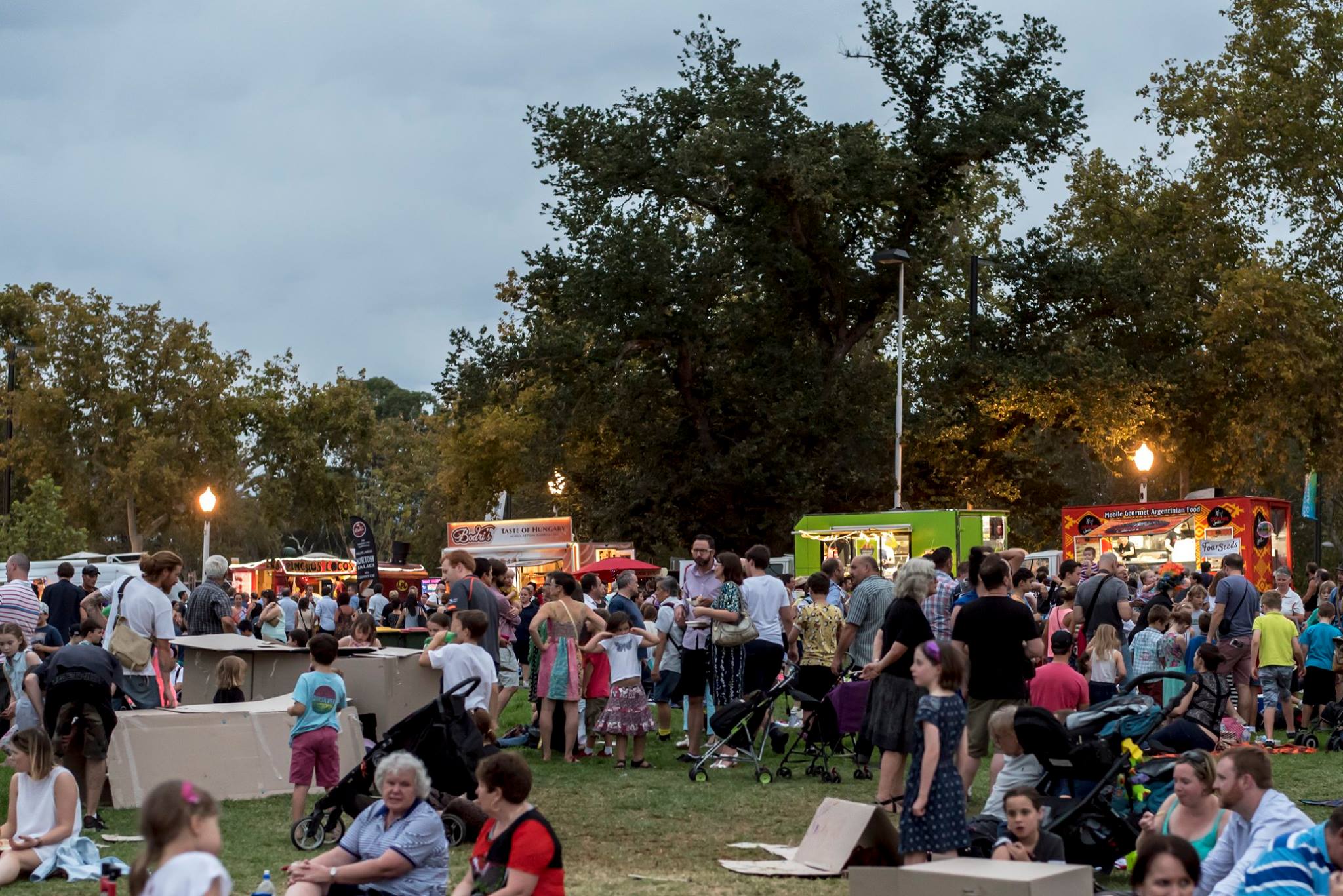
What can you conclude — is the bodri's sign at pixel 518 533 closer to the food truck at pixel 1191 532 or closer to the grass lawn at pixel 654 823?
the food truck at pixel 1191 532

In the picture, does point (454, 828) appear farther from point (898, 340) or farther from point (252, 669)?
point (898, 340)

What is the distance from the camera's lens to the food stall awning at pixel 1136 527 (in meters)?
26.5

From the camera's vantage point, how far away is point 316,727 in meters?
9.85

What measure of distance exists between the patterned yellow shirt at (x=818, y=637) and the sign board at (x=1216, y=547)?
14860 millimetres

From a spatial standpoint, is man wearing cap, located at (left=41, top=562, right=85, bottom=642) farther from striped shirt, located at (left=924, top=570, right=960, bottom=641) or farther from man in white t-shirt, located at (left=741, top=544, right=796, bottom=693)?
striped shirt, located at (left=924, top=570, right=960, bottom=641)

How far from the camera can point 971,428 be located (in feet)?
109

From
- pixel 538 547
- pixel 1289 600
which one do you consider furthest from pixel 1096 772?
pixel 538 547

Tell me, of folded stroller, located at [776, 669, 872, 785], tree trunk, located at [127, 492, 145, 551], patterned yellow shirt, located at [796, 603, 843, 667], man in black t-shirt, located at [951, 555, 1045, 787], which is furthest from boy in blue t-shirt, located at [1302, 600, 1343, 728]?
tree trunk, located at [127, 492, 145, 551]

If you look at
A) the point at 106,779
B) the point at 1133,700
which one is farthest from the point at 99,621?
the point at 1133,700

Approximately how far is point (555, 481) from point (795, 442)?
7.15 metres

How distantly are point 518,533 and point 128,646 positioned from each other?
2327 centimetres

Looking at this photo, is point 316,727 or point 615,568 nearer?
point 316,727

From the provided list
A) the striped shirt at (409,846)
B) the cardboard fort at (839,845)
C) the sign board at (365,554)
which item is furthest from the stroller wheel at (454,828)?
the sign board at (365,554)

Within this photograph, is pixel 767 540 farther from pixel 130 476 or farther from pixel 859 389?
pixel 130 476
